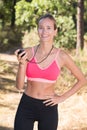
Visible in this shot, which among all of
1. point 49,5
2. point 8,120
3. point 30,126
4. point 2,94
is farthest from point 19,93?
point 49,5

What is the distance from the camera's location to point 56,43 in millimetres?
21672

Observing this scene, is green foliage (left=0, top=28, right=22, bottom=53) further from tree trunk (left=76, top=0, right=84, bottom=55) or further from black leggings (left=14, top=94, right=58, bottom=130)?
black leggings (left=14, top=94, right=58, bottom=130)

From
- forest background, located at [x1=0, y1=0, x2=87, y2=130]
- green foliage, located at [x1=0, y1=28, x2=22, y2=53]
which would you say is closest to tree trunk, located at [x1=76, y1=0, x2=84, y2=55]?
forest background, located at [x1=0, y1=0, x2=87, y2=130]

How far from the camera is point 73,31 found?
22.1 metres

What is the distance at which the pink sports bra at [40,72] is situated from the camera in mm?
3271

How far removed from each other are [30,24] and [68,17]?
2705mm

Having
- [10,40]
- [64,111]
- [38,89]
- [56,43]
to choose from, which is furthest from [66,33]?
[38,89]

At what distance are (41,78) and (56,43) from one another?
1843 cm

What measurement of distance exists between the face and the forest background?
432cm

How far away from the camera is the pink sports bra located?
3.27 meters

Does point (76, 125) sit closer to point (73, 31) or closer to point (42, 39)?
point (42, 39)

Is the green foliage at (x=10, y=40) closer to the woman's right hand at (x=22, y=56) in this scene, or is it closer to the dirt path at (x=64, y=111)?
the dirt path at (x=64, y=111)

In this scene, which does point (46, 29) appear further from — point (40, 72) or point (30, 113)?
point (30, 113)

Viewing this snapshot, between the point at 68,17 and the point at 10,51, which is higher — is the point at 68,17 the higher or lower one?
the higher one
